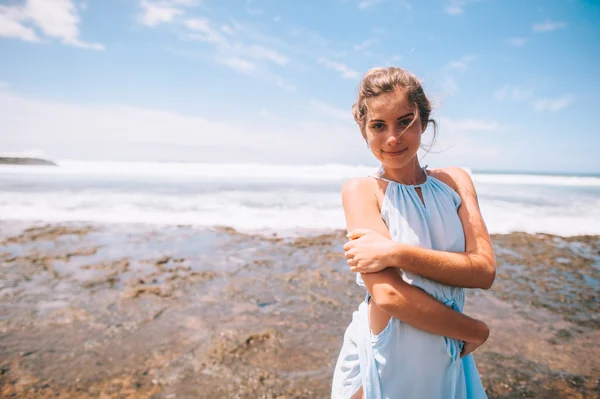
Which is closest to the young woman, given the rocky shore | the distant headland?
the rocky shore

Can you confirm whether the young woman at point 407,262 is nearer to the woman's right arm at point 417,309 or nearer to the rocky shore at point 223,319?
the woman's right arm at point 417,309

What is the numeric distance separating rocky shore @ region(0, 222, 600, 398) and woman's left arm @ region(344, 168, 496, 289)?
1885 mm

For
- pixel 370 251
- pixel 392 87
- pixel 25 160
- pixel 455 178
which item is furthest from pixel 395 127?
pixel 25 160

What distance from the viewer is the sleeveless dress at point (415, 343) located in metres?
1.47

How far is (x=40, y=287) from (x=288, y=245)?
4.21 meters

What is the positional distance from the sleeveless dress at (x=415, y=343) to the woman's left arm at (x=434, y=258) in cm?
7

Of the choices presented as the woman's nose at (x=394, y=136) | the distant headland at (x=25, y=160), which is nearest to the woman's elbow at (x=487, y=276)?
the woman's nose at (x=394, y=136)

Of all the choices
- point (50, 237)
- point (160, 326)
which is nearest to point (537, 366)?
point (160, 326)

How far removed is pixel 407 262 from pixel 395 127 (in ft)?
2.15

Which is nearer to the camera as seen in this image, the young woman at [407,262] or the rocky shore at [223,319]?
the young woman at [407,262]

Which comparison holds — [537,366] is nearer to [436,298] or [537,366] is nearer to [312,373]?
[312,373]

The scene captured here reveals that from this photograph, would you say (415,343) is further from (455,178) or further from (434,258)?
(455,178)

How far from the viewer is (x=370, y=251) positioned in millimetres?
1436

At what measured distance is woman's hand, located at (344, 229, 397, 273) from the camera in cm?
141
